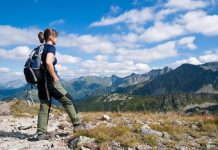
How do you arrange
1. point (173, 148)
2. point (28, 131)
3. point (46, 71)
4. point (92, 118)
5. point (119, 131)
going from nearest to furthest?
point (173, 148) → point (119, 131) → point (46, 71) → point (28, 131) → point (92, 118)

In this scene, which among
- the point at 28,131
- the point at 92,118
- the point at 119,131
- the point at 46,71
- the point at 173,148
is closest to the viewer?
the point at 173,148

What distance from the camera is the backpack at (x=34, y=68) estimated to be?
10.9m

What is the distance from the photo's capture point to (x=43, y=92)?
11.3m

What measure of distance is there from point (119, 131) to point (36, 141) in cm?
287

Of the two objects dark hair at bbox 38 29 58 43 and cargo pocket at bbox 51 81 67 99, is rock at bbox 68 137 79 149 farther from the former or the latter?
dark hair at bbox 38 29 58 43

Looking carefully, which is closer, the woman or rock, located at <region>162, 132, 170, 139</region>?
rock, located at <region>162, 132, 170, 139</region>

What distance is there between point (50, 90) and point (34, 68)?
94 cm

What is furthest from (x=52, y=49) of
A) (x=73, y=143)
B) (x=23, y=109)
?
(x=23, y=109)

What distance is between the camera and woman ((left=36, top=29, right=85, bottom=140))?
1093 centimetres

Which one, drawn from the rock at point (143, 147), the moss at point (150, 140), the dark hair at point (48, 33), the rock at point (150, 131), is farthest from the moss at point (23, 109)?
the rock at point (143, 147)

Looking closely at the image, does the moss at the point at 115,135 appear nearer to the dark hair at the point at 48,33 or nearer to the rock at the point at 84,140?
the rock at the point at 84,140

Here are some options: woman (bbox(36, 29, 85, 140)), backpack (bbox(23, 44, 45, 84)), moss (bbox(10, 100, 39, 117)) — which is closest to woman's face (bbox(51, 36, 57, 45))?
woman (bbox(36, 29, 85, 140))

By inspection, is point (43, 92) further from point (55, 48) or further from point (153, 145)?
point (153, 145)

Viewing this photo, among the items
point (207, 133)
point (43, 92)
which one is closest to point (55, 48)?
point (43, 92)
